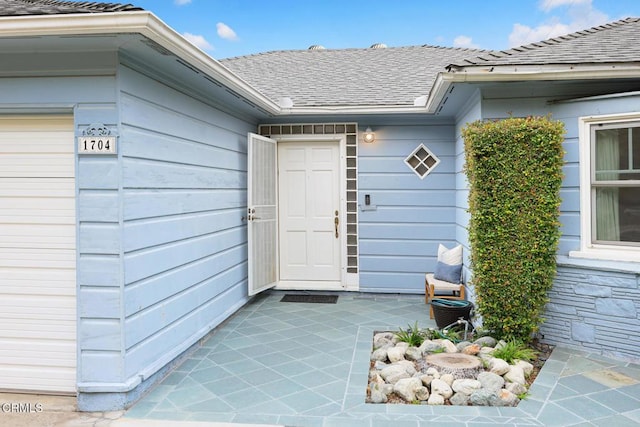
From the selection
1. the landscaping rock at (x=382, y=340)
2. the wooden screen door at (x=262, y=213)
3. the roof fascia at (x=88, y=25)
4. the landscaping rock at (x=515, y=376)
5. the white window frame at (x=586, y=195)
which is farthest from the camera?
the wooden screen door at (x=262, y=213)

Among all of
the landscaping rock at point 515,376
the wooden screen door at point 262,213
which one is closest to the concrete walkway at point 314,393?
the landscaping rock at point 515,376

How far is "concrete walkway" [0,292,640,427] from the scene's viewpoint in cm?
274

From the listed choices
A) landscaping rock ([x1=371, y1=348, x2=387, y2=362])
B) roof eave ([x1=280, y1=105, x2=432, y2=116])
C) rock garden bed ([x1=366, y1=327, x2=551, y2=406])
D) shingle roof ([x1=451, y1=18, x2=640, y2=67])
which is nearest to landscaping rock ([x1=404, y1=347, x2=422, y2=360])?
rock garden bed ([x1=366, y1=327, x2=551, y2=406])

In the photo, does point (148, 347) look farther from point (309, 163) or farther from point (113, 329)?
point (309, 163)

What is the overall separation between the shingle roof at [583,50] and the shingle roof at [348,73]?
1.68m

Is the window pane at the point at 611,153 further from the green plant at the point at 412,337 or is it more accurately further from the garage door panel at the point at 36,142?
the garage door panel at the point at 36,142

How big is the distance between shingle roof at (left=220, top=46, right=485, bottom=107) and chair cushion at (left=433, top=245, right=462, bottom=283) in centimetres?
194

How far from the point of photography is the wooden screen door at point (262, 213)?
5391 millimetres

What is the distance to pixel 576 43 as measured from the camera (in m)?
4.34

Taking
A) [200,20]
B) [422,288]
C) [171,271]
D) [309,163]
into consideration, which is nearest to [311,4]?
[200,20]

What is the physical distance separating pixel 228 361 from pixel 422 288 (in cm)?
321

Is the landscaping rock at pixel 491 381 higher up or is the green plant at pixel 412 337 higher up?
the green plant at pixel 412 337

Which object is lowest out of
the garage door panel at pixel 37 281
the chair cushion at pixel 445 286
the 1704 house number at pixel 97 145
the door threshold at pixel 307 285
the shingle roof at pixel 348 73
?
the door threshold at pixel 307 285

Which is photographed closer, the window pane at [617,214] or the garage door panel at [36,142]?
the garage door panel at [36,142]
